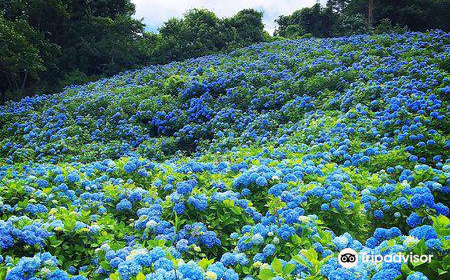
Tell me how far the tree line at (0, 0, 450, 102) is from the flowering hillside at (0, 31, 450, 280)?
8.85 feet

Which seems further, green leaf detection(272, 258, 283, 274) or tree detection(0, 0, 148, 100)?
tree detection(0, 0, 148, 100)

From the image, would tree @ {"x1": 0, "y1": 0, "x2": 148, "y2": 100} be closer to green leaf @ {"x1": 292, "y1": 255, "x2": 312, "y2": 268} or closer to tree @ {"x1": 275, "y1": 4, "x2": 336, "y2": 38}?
tree @ {"x1": 275, "y1": 4, "x2": 336, "y2": 38}

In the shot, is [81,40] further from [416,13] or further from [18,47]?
[416,13]

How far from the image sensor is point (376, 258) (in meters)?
2.29

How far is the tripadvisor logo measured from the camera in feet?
6.94

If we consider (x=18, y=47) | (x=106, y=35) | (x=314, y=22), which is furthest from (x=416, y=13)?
(x=18, y=47)

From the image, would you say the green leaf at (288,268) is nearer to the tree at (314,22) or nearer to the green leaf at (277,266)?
the green leaf at (277,266)

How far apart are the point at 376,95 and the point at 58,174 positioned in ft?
20.9

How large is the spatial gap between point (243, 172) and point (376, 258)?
2137 millimetres

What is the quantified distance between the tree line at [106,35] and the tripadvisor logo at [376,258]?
12.4 m

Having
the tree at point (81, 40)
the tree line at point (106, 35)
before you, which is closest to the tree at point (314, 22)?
the tree line at point (106, 35)

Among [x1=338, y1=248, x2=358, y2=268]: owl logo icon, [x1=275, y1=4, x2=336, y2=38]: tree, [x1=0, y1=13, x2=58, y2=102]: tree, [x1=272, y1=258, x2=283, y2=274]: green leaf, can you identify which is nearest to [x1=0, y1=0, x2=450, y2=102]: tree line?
[x1=0, y1=13, x2=58, y2=102]: tree

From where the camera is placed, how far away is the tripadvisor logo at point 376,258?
2.12 metres

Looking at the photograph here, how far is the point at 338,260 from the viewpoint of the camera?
7.39ft
